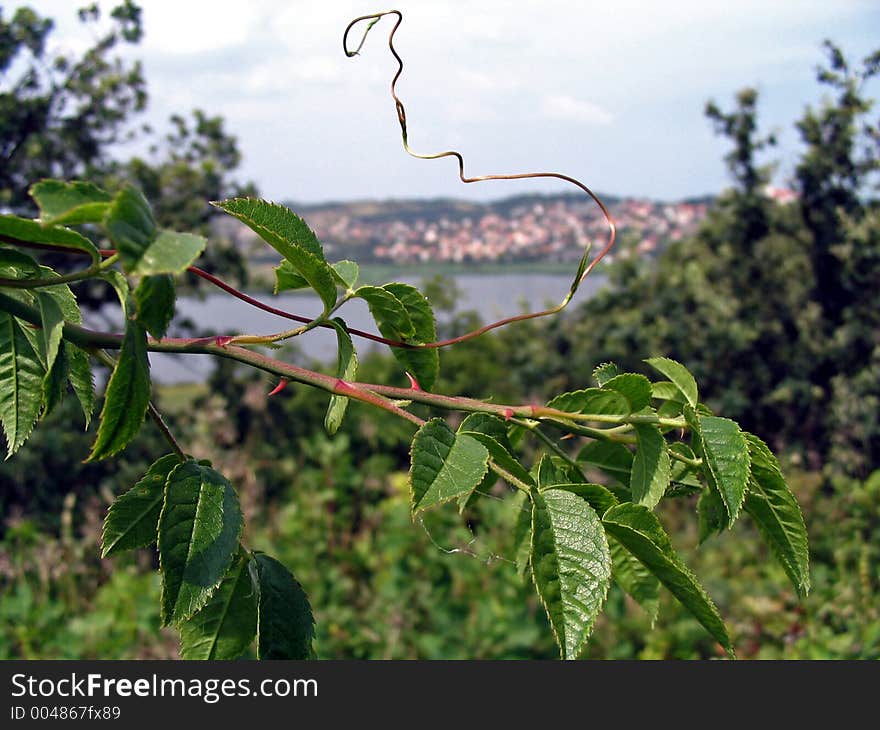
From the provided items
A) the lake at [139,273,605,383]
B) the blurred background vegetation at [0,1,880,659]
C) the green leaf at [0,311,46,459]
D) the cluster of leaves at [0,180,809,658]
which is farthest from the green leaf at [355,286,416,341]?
the lake at [139,273,605,383]

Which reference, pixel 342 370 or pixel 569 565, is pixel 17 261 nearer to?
pixel 342 370

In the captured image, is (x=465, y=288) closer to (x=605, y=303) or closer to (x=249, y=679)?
(x=605, y=303)

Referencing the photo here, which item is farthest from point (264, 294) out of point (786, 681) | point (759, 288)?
point (786, 681)

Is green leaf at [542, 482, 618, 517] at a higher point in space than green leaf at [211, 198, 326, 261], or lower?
lower

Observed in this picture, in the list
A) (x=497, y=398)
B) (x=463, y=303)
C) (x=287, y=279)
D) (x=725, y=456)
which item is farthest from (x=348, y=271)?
(x=463, y=303)

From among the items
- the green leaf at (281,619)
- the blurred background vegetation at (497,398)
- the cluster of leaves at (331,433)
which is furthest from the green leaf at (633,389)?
the blurred background vegetation at (497,398)

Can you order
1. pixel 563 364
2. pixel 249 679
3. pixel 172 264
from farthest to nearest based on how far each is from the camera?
pixel 563 364 < pixel 249 679 < pixel 172 264

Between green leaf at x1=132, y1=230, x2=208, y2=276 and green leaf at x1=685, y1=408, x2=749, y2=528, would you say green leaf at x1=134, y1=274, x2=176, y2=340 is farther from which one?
green leaf at x1=685, y1=408, x2=749, y2=528
